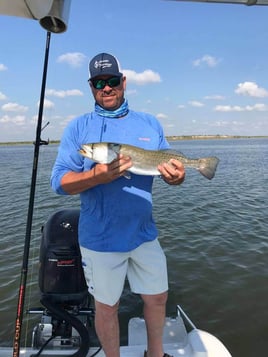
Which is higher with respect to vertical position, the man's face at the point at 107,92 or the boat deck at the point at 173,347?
the man's face at the point at 107,92

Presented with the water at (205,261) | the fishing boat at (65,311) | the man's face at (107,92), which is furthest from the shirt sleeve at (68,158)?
the water at (205,261)

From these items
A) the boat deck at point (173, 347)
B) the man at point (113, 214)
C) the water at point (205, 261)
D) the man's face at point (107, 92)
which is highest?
the man's face at point (107, 92)

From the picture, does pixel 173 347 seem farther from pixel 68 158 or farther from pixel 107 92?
pixel 107 92

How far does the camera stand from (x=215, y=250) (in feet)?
27.8

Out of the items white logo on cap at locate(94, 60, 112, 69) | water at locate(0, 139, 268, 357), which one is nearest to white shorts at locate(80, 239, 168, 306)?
white logo on cap at locate(94, 60, 112, 69)

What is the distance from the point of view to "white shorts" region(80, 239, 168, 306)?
3066mm

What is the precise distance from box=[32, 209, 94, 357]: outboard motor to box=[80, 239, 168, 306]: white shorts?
1.89 feet

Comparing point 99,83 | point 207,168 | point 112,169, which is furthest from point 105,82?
point 207,168

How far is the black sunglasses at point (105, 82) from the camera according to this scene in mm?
3078

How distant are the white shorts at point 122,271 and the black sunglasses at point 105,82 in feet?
4.83

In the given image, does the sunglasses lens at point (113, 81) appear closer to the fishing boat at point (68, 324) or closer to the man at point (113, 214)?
the man at point (113, 214)

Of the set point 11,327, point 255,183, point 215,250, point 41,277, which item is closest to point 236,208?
point 215,250

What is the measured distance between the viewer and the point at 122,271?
3.13 m

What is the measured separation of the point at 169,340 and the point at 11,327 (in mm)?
3013
